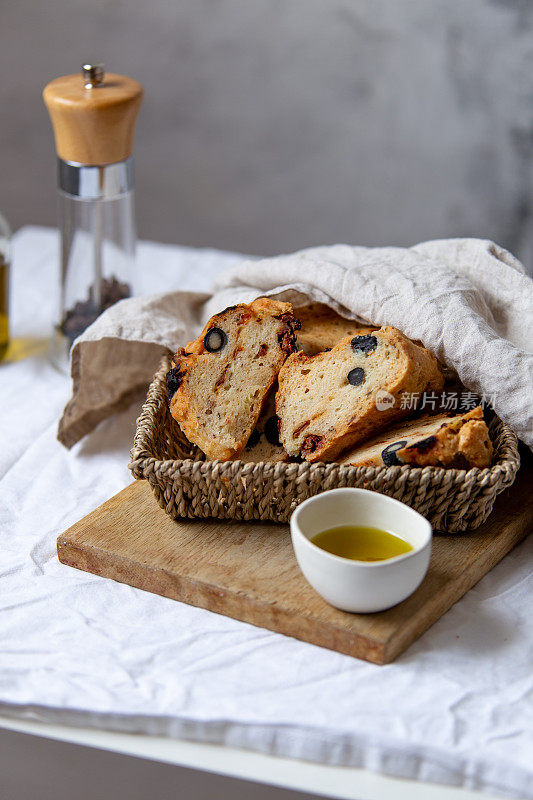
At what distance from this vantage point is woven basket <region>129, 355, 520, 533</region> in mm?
1513

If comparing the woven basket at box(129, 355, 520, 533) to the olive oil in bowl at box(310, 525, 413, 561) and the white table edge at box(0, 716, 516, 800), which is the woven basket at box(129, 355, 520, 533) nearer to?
the olive oil in bowl at box(310, 525, 413, 561)

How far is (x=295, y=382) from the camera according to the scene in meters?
1.68

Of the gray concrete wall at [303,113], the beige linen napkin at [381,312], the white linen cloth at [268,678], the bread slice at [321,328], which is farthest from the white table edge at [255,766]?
the gray concrete wall at [303,113]

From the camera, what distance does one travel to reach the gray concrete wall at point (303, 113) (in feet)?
11.1

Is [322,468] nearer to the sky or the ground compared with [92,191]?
nearer to the ground

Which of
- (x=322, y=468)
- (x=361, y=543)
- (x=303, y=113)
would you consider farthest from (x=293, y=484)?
(x=303, y=113)

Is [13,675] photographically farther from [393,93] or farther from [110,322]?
[393,93]

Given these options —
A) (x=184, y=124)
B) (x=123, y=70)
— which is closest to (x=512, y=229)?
(x=184, y=124)

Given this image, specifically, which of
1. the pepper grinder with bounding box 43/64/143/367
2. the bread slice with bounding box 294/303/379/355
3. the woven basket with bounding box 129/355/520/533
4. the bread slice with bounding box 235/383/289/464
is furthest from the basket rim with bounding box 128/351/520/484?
the pepper grinder with bounding box 43/64/143/367

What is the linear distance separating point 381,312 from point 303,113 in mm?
2083

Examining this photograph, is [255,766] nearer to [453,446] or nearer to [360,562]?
[360,562]

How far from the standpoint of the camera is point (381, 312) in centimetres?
180

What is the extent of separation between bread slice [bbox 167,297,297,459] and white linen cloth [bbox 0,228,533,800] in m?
0.31

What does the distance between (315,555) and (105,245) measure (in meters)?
1.19
